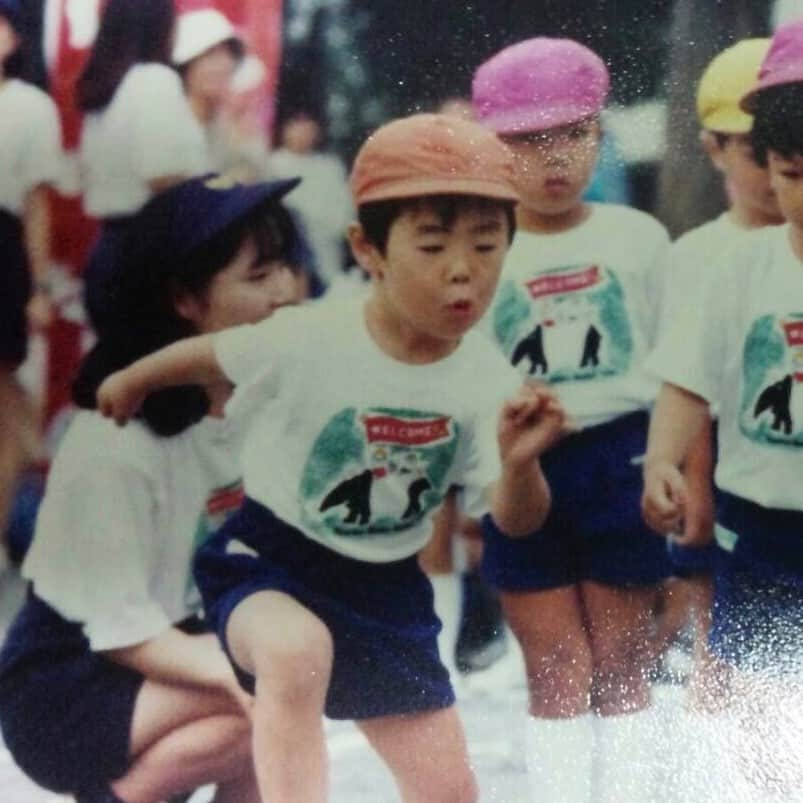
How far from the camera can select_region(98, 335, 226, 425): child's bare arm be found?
1.43m

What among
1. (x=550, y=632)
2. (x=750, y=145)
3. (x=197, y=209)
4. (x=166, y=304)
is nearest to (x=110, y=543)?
(x=166, y=304)

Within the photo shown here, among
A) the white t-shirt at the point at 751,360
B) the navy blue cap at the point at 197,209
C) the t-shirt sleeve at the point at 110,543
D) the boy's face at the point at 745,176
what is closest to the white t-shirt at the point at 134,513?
the t-shirt sleeve at the point at 110,543

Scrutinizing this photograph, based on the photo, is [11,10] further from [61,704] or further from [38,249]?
[61,704]

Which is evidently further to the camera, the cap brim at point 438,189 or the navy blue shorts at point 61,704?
the navy blue shorts at point 61,704

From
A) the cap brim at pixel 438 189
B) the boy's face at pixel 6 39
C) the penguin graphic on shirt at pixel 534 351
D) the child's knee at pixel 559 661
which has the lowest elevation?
the child's knee at pixel 559 661

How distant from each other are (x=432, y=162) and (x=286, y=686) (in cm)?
59

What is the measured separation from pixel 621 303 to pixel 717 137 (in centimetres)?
21

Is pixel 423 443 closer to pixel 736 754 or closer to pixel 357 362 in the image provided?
pixel 357 362

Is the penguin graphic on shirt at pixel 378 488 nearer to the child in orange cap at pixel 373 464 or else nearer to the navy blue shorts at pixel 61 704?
the child in orange cap at pixel 373 464

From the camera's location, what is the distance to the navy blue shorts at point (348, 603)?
4.73 feet

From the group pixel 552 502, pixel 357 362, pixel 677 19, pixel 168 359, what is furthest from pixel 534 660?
pixel 677 19

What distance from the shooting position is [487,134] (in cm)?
141

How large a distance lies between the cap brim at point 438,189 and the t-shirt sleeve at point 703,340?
230 millimetres

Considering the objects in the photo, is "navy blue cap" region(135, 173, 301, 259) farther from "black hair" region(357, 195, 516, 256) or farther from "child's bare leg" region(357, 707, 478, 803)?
"child's bare leg" region(357, 707, 478, 803)
